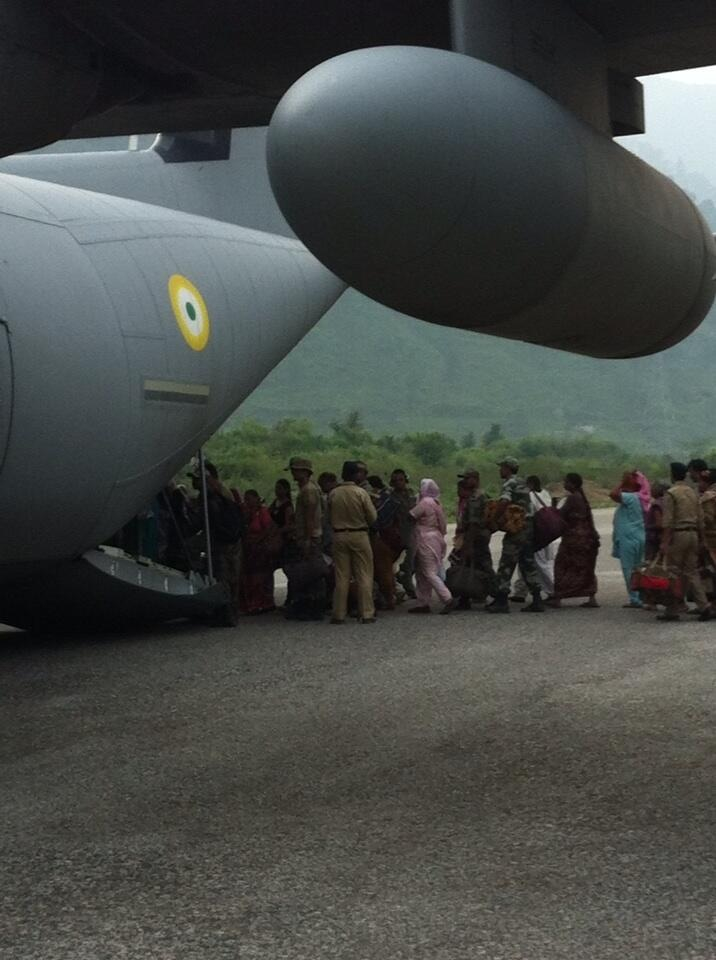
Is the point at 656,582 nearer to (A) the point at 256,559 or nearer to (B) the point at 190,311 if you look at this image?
(A) the point at 256,559

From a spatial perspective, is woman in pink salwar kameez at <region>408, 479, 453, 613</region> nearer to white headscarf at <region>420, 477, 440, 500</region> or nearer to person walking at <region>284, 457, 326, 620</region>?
white headscarf at <region>420, 477, 440, 500</region>

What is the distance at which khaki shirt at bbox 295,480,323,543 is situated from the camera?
12344 millimetres

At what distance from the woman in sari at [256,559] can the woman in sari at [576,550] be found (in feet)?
9.66

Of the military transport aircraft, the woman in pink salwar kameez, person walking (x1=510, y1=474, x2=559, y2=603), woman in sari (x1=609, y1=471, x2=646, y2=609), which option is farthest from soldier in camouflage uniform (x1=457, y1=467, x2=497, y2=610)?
the military transport aircraft

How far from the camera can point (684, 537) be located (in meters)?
11.6

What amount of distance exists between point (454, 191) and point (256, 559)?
963 centimetres

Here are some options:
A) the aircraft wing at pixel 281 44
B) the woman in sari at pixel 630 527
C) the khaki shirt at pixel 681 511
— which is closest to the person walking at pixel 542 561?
the woman in sari at pixel 630 527

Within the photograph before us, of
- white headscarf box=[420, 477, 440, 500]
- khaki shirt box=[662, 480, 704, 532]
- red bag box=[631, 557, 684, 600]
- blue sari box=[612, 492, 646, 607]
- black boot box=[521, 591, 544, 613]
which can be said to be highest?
white headscarf box=[420, 477, 440, 500]

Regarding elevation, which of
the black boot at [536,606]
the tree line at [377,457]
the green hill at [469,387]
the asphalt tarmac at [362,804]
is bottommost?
the asphalt tarmac at [362,804]

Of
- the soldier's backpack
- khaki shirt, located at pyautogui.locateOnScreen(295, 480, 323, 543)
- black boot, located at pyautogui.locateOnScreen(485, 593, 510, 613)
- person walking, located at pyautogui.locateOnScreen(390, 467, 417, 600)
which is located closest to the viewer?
khaki shirt, located at pyautogui.locateOnScreen(295, 480, 323, 543)

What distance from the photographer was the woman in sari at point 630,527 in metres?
13.2

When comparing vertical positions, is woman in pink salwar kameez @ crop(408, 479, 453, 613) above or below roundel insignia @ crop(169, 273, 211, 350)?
below

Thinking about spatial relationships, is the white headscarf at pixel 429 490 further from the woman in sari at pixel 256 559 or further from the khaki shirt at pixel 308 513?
the woman in sari at pixel 256 559

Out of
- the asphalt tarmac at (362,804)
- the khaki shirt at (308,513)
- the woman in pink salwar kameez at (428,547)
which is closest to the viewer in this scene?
the asphalt tarmac at (362,804)
